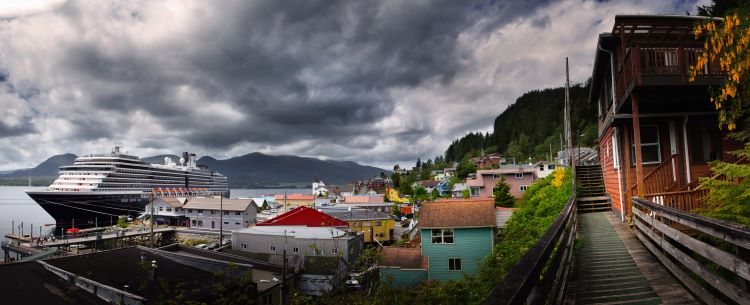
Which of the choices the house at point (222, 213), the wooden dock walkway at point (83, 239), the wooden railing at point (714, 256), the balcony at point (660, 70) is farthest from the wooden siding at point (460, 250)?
the wooden dock walkway at point (83, 239)

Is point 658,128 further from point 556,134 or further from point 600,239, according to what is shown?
point 556,134

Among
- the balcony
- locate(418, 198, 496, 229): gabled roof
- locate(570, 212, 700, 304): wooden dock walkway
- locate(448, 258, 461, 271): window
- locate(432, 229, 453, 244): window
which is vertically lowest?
locate(448, 258, 461, 271): window

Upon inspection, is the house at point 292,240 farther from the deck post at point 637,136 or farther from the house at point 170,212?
the house at point 170,212

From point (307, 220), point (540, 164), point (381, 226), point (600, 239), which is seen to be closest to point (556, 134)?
point (540, 164)

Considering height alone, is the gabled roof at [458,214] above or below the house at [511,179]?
below

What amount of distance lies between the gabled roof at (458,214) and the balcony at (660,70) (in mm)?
13923

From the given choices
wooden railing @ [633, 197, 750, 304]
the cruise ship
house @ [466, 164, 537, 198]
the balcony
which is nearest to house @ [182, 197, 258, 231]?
the cruise ship

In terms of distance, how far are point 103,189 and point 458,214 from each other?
68620 millimetres

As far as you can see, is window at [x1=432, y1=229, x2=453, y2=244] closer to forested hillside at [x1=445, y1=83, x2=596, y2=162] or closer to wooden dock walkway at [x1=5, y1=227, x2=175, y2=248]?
wooden dock walkway at [x1=5, y1=227, x2=175, y2=248]

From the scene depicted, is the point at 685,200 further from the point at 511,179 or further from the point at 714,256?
the point at 511,179

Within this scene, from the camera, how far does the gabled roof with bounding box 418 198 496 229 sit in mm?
23922

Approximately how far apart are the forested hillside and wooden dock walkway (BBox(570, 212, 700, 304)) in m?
87.3

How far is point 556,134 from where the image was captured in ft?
364

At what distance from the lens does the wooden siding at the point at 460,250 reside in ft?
77.6
